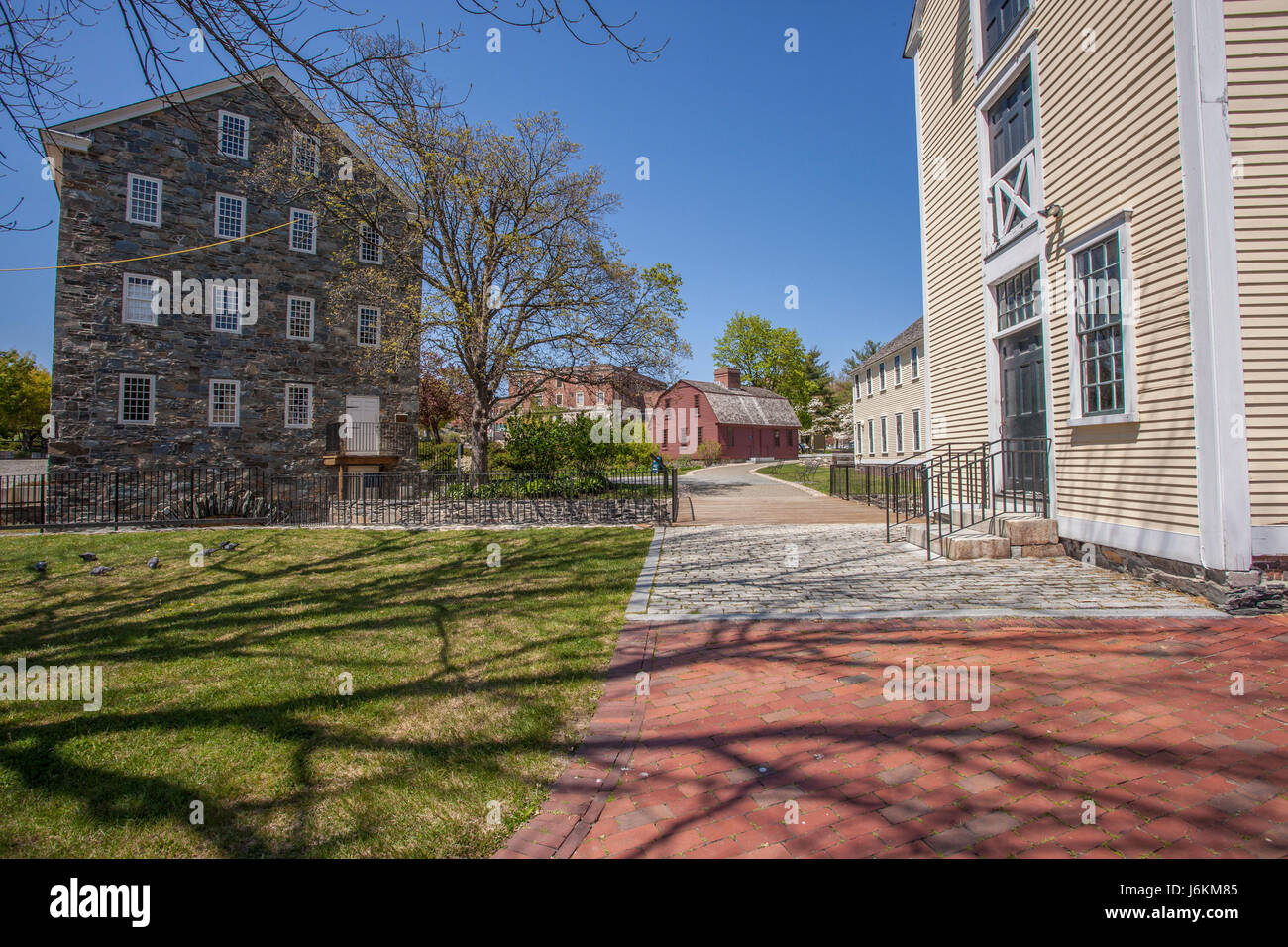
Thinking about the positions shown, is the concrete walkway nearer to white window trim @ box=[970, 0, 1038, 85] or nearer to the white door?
white window trim @ box=[970, 0, 1038, 85]

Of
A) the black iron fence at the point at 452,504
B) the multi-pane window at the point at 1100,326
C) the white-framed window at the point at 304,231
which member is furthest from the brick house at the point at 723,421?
the multi-pane window at the point at 1100,326

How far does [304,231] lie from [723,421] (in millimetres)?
34960

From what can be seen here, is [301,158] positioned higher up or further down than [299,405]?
higher up

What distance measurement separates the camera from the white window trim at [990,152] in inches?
342

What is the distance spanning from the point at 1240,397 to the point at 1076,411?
1.97 metres

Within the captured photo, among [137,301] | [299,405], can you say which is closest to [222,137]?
[137,301]

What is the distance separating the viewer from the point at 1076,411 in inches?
309

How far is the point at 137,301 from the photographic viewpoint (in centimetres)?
2066

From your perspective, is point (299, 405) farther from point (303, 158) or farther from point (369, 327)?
point (303, 158)

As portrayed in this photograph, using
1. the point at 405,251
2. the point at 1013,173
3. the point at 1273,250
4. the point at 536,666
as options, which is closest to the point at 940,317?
the point at 1013,173

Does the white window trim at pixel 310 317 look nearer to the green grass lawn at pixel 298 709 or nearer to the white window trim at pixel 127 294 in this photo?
the white window trim at pixel 127 294

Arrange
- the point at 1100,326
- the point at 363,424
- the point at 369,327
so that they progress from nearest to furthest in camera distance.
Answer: the point at 1100,326, the point at 363,424, the point at 369,327

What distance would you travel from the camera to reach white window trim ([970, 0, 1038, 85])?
9.07 meters

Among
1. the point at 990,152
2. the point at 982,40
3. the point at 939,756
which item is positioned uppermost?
the point at 982,40
